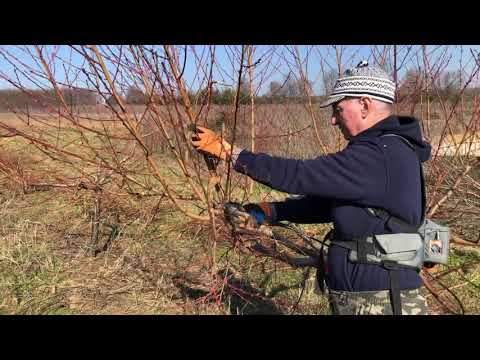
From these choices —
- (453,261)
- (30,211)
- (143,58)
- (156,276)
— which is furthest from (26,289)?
(453,261)

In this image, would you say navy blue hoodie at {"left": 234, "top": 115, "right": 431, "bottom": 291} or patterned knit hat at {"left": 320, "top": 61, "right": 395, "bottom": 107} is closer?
navy blue hoodie at {"left": 234, "top": 115, "right": 431, "bottom": 291}

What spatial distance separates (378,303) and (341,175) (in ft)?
1.93

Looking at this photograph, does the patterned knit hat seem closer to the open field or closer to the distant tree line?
the distant tree line

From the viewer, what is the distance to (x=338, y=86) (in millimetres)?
1787

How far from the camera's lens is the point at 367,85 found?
1.69 meters

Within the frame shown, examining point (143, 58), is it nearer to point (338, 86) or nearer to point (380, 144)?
point (338, 86)

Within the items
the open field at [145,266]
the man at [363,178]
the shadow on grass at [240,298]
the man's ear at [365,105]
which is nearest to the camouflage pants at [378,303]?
the man at [363,178]

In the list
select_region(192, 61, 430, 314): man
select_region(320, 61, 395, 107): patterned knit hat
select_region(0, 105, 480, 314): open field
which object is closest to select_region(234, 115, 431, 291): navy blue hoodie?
select_region(192, 61, 430, 314): man

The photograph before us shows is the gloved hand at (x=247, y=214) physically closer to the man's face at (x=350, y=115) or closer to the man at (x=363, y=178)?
the man at (x=363, y=178)

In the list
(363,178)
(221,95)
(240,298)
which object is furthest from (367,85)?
(240,298)

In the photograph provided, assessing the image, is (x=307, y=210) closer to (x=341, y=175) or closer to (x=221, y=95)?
(x=341, y=175)

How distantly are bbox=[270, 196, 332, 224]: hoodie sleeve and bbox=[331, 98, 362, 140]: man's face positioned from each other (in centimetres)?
47

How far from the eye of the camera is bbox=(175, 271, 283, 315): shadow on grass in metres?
3.59

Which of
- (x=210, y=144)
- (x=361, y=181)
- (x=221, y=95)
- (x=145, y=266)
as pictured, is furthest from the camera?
(x=145, y=266)
